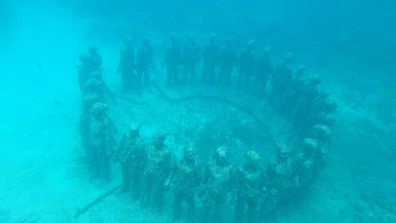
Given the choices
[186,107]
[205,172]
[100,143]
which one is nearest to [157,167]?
[205,172]

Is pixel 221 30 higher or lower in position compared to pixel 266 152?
higher

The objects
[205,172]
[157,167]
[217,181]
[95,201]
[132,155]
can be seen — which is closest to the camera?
[217,181]

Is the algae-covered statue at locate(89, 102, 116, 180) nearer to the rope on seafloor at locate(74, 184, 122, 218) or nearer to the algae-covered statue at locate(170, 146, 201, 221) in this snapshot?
the rope on seafloor at locate(74, 184, 122, 218)

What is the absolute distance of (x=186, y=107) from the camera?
18.1m

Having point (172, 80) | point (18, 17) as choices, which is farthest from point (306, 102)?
point (18, 17)

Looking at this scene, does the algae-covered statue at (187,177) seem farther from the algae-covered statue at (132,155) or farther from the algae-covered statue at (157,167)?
the algae-covered statue at (132,155)

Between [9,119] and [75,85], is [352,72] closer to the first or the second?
[75,85]

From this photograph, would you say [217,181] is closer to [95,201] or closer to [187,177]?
[187,177]

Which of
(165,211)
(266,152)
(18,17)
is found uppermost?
(18,17)

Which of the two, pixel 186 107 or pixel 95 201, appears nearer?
pixel 95 201

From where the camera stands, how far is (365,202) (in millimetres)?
12711

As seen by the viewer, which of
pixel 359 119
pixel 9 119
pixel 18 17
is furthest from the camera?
pixel 18 17

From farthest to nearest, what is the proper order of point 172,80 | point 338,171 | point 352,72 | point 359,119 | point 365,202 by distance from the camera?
point 352,72 → point 172,80 → point 359,119 → point 338,171 → point 365,202

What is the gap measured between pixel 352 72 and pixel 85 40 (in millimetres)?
19699
